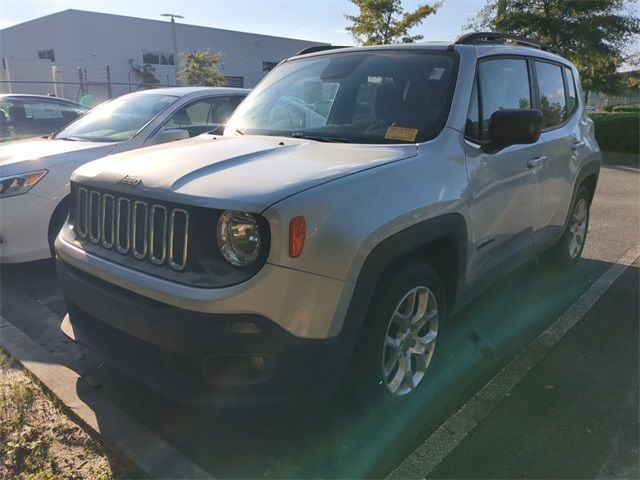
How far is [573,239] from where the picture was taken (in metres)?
5.13

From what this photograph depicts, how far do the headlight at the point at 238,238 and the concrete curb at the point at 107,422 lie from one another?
1.02 m

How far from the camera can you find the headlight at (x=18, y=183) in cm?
439

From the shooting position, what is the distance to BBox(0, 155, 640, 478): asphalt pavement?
2.50 m

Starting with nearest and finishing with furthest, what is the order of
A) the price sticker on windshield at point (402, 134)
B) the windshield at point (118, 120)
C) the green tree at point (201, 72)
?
the price sticker on windshield at point (402, 134) < the windshield at point (118, 120) < the green tree at point (201, 72)

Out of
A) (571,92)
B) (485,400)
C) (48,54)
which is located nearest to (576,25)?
(571,92)

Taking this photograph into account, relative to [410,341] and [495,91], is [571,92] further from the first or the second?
[410,341]

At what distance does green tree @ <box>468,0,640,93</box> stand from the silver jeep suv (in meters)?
17.7

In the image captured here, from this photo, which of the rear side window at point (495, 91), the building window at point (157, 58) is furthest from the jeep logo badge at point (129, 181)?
the building window at point (157, 58)

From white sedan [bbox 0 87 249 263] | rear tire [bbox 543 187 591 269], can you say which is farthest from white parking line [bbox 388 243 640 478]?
white sedan [bbox 0 87 249 263]

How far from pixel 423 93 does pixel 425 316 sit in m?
1.31

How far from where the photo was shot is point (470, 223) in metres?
3.02

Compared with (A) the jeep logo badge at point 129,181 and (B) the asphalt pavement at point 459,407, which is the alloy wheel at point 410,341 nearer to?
(B) the asphalt pavement at point 459,407

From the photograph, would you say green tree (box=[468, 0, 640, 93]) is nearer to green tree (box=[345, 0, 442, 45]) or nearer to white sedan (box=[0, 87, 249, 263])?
green tree (box=[345, 0, 442, 45])

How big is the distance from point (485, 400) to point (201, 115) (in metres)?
4.20
